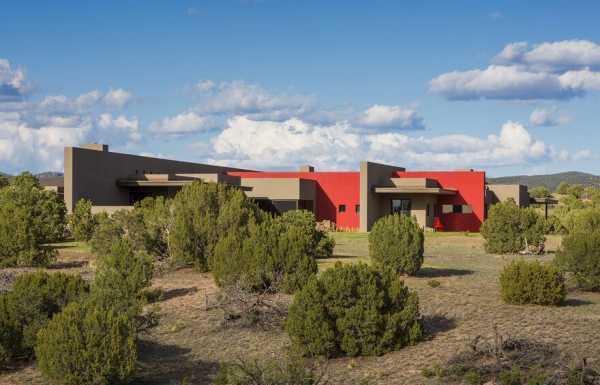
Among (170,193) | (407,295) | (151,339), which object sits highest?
(170,193)

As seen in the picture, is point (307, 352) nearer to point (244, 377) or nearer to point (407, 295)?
point (407, 295)

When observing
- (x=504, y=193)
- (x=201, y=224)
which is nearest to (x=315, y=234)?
(x=201, y=224)

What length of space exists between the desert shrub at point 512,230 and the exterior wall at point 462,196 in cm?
1994

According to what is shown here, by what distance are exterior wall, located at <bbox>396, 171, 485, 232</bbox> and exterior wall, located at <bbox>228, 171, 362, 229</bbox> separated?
15.7 feet

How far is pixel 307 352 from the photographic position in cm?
1225

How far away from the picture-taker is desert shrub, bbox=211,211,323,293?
1706 cm

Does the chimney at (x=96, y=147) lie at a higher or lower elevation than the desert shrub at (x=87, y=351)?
higher

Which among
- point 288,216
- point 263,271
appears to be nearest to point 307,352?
point 263,271

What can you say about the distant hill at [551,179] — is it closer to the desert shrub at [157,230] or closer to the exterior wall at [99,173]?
the exterior wall at [99,173]

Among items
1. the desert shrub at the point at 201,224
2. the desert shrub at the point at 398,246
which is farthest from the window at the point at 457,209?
the desert shrub at the point at 398,246

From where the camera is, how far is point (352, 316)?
12352 millimetres

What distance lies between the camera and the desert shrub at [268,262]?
17.1 metres

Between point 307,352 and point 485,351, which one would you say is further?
point 307,352

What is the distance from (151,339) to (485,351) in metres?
6.34
